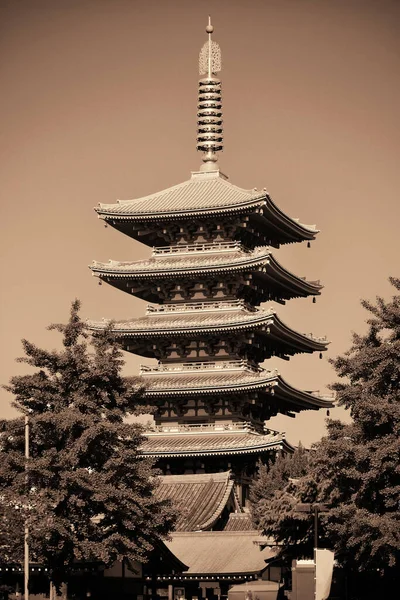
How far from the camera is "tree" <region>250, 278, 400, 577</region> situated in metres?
66.2

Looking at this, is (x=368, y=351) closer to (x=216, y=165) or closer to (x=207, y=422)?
(x=207, y=422)

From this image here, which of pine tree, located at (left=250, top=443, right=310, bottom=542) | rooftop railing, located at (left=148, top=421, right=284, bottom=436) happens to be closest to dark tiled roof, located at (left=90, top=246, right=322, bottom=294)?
rooftop railing, located at (left=148, top=421, right=284, bottom=436)

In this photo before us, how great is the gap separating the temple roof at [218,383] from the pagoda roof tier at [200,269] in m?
5.29

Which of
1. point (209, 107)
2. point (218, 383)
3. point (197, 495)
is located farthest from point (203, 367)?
point (209, 107)

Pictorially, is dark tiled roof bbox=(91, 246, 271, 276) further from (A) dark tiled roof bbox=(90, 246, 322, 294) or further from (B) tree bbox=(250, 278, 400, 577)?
(B) tree bbox=(250, 278, 400, 577)

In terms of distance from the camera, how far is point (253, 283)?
328 feet

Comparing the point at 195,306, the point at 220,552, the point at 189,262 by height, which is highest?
the point at 189,262

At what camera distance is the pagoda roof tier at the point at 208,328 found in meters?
95.9

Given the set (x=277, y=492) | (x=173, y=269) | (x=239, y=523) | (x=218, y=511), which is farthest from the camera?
(x=173, y=269)

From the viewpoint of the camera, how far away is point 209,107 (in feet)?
349

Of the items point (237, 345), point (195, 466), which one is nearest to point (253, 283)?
point (237, 345)

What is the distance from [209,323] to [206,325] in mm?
270

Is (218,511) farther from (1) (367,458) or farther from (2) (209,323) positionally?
(1) (367,458)

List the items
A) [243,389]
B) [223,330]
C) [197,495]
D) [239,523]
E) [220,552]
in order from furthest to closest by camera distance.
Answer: [223,330] < [243,389] < [197,495] < [239,523] < [220,552]
